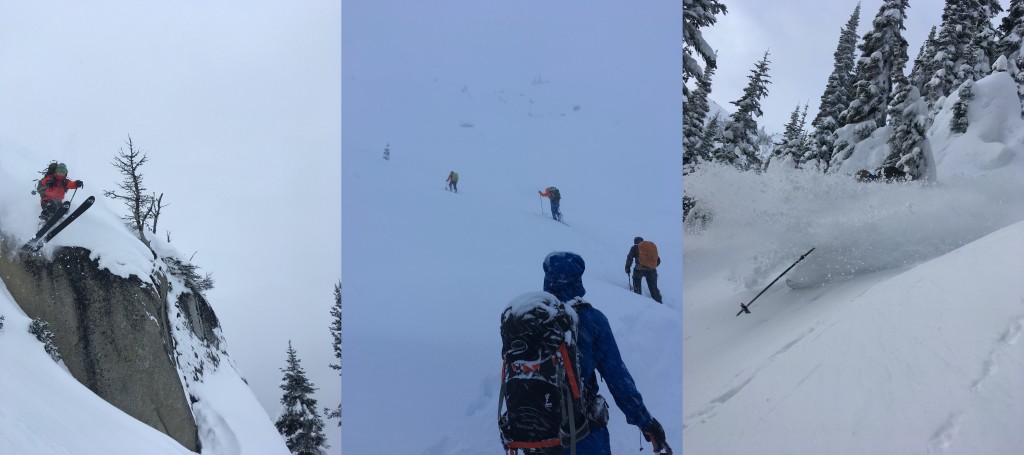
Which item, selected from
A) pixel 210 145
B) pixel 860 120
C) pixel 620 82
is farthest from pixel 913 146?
pixel 210 145

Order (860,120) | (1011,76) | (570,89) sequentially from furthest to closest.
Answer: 1. (860,120)
2. (1011,76)
3. (570,89)

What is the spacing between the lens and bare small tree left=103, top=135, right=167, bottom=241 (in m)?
5.14

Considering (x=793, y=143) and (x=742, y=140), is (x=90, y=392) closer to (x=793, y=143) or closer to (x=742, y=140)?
(x=742, y=140)

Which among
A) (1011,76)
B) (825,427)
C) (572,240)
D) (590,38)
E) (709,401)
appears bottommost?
(825,427)

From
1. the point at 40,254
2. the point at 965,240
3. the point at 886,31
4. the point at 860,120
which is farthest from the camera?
the point at 860,120

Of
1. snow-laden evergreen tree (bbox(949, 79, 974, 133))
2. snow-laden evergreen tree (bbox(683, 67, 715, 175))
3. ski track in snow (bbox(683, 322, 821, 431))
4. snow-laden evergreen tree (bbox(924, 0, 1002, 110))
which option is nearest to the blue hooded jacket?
ski track in snow (bbox(683, 322, 821, 431))

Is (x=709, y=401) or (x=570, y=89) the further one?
(x=709, y=401)

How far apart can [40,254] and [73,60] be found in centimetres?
170

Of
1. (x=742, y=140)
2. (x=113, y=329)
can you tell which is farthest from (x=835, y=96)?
(x=113, y=329)

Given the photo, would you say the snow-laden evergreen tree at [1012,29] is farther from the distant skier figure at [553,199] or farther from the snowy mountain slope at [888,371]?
the distant skier figure at [553,199]

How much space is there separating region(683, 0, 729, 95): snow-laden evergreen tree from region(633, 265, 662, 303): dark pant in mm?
Answer: 3195

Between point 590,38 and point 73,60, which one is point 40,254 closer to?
point 73,60

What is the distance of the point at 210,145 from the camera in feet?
18.0

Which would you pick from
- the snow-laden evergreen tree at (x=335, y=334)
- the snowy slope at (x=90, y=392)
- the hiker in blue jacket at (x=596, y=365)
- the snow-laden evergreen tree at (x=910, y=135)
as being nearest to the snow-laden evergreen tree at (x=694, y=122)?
the snow-laden evergreen tree at (x=910, y=135)
